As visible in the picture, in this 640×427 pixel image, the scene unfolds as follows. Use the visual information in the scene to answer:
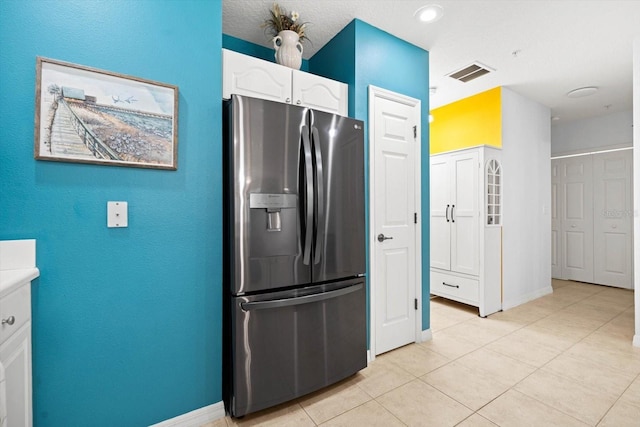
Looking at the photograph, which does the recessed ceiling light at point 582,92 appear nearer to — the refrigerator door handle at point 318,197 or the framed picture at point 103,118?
the refrigerator door handle at point 318,197

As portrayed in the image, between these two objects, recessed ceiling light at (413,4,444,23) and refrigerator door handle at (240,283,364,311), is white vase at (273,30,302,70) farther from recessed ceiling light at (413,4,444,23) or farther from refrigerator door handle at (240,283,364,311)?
refrigerator door handle at (240,283,364,311)

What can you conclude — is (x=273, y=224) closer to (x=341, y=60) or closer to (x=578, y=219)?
(x=341, y=60)

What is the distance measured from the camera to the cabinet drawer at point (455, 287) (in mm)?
3406

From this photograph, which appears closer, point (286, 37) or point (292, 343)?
point (292, 343)

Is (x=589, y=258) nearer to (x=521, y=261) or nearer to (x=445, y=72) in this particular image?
(x=521, y=261)

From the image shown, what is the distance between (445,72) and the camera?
322 centimetres

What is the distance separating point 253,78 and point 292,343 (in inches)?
66.1

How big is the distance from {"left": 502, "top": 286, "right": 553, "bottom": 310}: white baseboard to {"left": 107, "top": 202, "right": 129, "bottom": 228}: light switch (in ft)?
13.0

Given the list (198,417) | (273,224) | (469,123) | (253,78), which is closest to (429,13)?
(253,78)

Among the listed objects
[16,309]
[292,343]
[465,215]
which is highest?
[465,215]

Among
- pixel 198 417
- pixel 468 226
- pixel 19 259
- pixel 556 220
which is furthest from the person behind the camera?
pixel 556 220

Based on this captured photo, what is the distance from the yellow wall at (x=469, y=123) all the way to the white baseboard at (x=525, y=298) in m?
1.95

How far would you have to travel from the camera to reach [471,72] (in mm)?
3229

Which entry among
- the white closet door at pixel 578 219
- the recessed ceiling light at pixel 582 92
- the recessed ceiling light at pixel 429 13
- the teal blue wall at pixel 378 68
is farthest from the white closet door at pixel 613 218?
the recessed ceiling light at pixel 429 13
